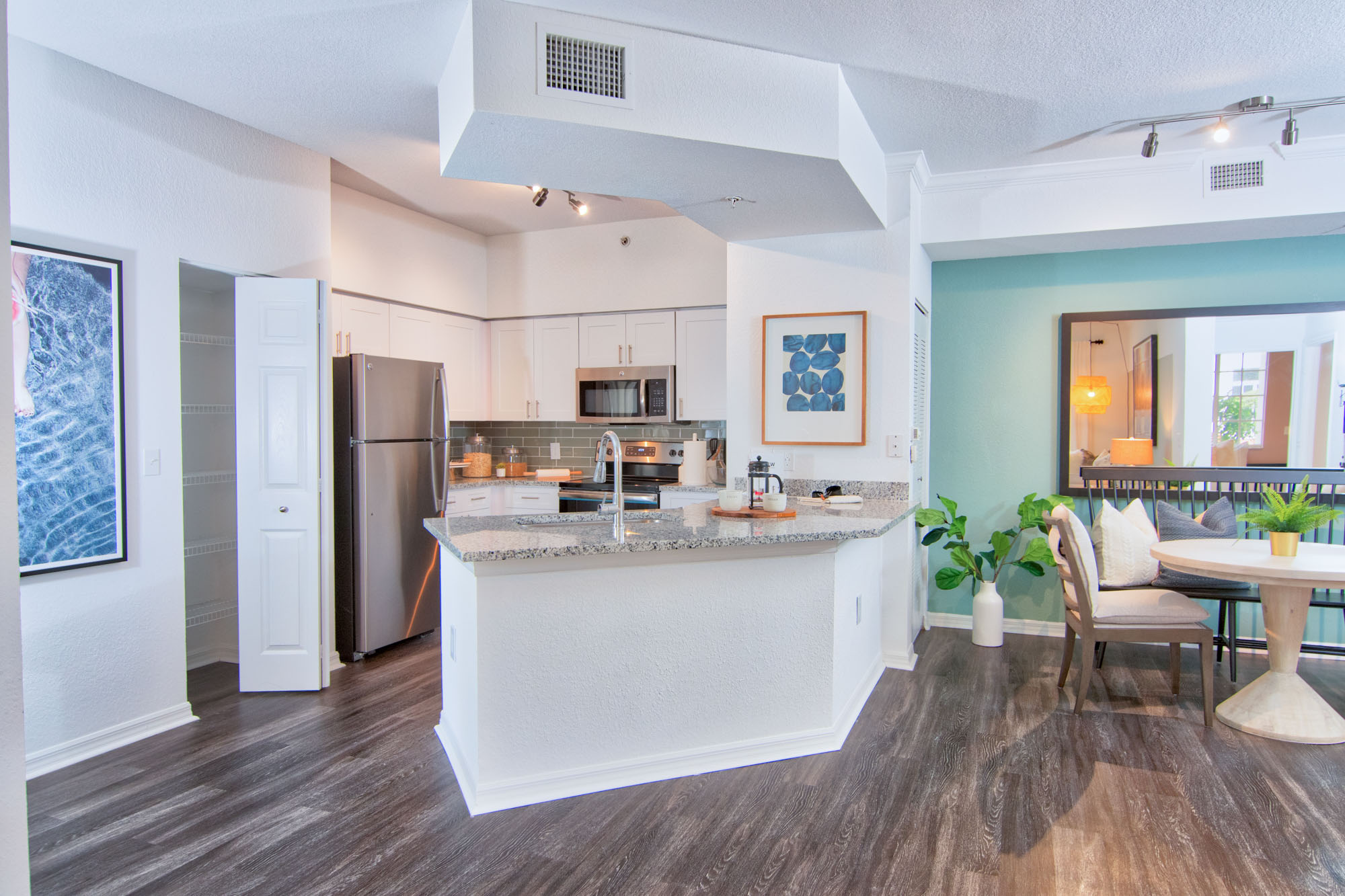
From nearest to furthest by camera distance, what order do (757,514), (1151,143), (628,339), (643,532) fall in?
(643,532) → (757,514) → (1151,143) → (628,339)

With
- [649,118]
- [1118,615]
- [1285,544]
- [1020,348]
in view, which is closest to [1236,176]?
[1020,348]

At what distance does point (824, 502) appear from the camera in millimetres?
3918

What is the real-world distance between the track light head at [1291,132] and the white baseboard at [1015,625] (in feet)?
8.78

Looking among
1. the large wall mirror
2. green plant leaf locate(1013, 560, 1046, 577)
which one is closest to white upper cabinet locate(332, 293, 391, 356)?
green plant leaf locate(1013, 560, 1046, 577)

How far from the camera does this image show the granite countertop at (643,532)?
2.51m

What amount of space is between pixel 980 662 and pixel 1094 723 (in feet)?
2.91

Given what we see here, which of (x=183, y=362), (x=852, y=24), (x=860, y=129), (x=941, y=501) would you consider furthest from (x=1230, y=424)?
(x=183, y=362)

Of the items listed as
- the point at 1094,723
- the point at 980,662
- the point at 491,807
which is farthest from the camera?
the point at 980,662

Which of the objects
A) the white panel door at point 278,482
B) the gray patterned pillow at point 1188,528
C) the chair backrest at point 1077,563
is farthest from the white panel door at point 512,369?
the gray patterned pillow at point 1188,528

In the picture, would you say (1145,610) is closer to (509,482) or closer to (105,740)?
(509,482)

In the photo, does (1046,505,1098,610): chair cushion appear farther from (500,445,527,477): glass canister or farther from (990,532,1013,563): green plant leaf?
(500,445,527,477): glass canister

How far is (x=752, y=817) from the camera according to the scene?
2516 mm

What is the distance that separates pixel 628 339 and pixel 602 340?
199mm

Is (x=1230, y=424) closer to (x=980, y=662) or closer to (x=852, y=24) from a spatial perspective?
(x=980, y=662)
